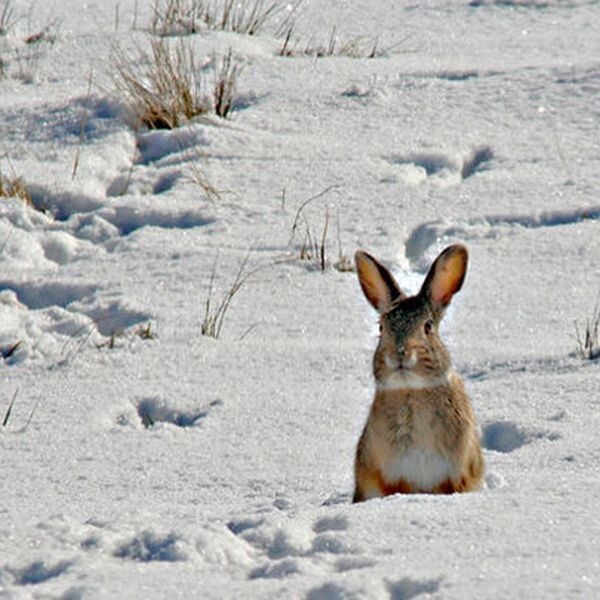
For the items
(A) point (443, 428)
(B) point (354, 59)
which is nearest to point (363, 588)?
(A) point (443, 428)

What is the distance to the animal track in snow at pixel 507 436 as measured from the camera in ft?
19.3

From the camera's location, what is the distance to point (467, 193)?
829cm

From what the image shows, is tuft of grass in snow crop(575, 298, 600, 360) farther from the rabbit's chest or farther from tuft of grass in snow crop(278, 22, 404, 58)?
tuft of grass in snow crop(278, 22, 404, 58)

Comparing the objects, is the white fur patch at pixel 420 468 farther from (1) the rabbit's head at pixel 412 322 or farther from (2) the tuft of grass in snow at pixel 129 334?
(2) the tuft of grass in snow at pixel 129 334

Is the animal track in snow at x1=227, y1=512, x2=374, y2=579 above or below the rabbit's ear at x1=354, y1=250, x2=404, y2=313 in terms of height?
below

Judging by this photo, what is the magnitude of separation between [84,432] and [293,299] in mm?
1470

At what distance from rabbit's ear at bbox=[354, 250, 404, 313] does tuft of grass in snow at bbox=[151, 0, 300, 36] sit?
4322 millimetres

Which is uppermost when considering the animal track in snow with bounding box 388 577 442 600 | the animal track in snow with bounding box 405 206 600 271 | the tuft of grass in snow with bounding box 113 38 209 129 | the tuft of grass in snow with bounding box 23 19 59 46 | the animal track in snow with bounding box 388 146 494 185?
the tuft of grass in snow with bounding box 23 19 59 46

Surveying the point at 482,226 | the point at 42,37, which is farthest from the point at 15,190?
the point at 42,37

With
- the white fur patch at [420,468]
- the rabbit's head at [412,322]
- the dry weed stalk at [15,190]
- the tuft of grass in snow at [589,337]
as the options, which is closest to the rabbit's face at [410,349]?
the rabbit's head at [412,322]

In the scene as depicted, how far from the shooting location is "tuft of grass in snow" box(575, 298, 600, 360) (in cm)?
657

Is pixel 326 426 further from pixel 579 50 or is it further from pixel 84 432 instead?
pixel 579 50

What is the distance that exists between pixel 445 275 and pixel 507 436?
60cm

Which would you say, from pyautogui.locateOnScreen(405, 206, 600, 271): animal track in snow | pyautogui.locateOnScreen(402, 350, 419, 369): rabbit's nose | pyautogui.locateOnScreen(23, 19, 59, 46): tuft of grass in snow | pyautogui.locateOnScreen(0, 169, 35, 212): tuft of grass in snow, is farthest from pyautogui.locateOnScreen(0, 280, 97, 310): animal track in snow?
pyautogui.locateOnScreen(23, 19, 59, 46): tuft of grass in snow
